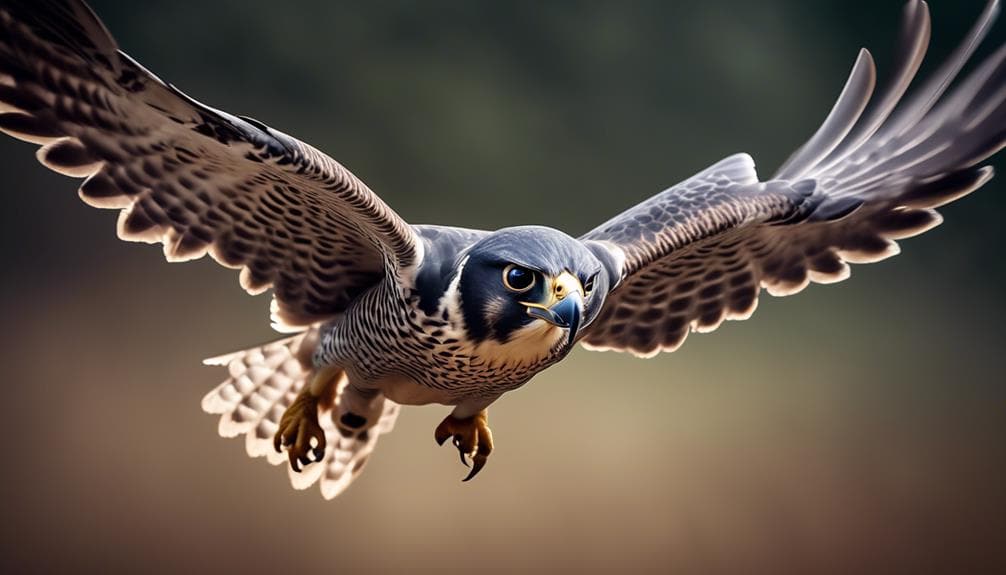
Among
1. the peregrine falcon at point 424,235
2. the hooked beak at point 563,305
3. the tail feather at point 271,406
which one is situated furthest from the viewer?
the tail feather at point 271,406

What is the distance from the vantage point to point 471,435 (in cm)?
220

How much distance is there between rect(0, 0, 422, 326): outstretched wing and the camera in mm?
1635

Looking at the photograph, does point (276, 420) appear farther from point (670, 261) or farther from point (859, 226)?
point (859, 226)

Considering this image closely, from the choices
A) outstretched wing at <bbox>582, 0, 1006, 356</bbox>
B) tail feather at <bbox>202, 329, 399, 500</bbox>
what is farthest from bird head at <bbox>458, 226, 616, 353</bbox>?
tail feather at <bbox>202, 329, 399, 500</bbox>

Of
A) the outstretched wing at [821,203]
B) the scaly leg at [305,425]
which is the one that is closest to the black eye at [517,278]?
the outstretched wing at [821,203]

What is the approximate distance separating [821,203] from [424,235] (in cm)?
98

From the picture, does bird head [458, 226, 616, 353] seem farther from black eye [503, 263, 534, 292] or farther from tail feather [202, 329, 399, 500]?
tail feather [202, 329, 399, 500]

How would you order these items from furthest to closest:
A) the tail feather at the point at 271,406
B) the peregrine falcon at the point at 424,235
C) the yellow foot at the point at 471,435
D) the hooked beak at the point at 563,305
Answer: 1. the tail feather at the point at 271,406
2. the yellow foot at the point at 471,435
3. the peregrine falcon at the point at 424,235
4. the hooked beak at the point at 563,305

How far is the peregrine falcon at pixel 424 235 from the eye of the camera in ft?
5.42

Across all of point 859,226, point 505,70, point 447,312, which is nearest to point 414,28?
point 505,70

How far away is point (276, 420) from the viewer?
2594 millimetres

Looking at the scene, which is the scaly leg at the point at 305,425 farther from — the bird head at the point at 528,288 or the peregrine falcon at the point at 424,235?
the bird head at the point at 528,288

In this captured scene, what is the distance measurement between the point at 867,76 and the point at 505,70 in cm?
140

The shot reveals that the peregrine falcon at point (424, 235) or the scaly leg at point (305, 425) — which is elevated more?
the peregrine falcon at point (424, 235)
